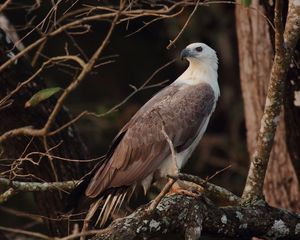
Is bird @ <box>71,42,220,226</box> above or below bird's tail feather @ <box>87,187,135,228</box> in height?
above

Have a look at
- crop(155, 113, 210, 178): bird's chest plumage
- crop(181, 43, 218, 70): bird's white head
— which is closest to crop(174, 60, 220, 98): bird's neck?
crop(181, 43, 218, 70): bird's white head

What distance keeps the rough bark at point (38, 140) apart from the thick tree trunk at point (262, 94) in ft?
5.55

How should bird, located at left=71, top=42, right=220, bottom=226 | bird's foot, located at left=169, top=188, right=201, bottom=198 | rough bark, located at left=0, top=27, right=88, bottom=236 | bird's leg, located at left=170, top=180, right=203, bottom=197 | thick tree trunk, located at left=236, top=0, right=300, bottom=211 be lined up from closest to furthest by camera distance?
bird's foot, located at left=169, top=188, right=201, bottom=198 < bird's leg, located at left=170, top=180, right=203, bottom=197 < rough bark, located at left=0, top=27, right=88, bottom=236 < bird, located at left=71, top=42, right=220, bottom=226 < thick tree trunk, located at left=236, top=0, right=300, bottom=211

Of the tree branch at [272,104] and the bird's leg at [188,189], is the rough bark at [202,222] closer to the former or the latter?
the tree branch at [272,104]

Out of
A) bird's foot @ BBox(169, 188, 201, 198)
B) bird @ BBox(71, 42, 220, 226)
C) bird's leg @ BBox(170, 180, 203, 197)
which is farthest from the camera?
bird @ BBox(71, 42, 220, 226)

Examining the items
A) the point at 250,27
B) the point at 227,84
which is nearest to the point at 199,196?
the point at 250,27

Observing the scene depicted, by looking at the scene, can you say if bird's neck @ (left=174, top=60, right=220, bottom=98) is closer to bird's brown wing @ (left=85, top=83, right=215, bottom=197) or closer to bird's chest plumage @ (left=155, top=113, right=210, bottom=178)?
bird's brown wing @ (left=85, top=83, right=215, bottom=197)

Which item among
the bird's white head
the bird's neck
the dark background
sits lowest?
the dark background

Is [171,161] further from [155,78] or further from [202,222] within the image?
[155,78]

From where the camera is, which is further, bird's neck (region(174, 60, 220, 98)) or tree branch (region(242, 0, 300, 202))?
bird's neck (region(174, 60, 220, 98))

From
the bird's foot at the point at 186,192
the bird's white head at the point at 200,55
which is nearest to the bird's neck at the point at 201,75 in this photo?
the bird's white head at the point at 200,55

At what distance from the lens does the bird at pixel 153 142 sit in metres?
5.42

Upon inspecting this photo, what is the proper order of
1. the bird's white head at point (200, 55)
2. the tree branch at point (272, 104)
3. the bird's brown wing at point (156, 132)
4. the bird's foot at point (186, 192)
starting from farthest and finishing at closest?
1. the bird's white head at point (200, 55)
2. the bird's brown wing at point (156, 132)
3. the bird's foot at point (186, 192)
4. the tree branch at point (272, 104)

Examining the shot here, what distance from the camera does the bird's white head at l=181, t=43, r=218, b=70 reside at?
20.3 feet
